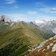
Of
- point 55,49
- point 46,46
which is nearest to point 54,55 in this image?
point 55,49

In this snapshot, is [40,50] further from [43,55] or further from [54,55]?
[54,55]

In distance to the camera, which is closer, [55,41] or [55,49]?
[55,49]

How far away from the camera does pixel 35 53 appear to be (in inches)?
2707

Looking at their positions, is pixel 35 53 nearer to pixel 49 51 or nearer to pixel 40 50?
pixel 40 50

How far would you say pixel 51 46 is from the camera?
217 ft

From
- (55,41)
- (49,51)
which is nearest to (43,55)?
(49,51)

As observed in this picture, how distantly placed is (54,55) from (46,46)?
27.0 feet

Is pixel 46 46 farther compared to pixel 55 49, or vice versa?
pixel 46 46

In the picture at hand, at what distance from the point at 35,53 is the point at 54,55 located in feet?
33.7

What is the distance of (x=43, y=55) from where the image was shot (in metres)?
63.7

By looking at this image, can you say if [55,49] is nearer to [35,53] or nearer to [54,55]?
[54,55]

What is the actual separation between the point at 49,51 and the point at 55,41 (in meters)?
6.03

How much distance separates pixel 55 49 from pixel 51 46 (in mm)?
3271

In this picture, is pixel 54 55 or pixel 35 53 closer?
pixel 54 55
